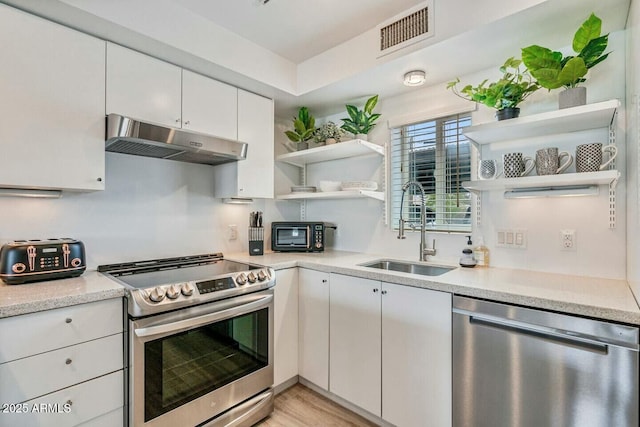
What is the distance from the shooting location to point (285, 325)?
2146 millimetres

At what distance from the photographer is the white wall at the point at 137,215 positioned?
1711mm

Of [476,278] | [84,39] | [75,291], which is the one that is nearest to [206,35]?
[84,39]

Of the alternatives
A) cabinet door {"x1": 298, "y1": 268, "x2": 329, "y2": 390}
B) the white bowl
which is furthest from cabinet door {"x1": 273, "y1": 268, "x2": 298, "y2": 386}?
the white bowl

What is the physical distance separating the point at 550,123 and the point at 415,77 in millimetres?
830

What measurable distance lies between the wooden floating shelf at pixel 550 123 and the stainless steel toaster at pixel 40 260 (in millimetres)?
2215

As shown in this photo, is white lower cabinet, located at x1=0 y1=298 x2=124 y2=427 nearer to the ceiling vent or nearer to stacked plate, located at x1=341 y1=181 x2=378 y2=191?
stacked plate, located at x1=341 y1=181 x2=378 y2=191

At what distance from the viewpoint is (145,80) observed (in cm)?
181

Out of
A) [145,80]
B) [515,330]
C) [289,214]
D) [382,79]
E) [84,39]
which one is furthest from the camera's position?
[289,214]

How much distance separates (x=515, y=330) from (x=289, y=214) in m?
2.13

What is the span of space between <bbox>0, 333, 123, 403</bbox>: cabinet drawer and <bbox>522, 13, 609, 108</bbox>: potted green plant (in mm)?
2352

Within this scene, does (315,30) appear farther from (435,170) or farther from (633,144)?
(633,144)

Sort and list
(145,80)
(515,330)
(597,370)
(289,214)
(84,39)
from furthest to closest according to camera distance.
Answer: (289,214) < (145,80) < (84,39) < (515,330) < (597,370)

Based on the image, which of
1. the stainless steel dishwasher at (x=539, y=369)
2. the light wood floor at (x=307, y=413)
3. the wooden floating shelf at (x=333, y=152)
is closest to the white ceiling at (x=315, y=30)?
the wooden floating shelf at (x=333, y=152)

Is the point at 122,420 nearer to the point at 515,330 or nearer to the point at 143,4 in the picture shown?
the point at 515,330
